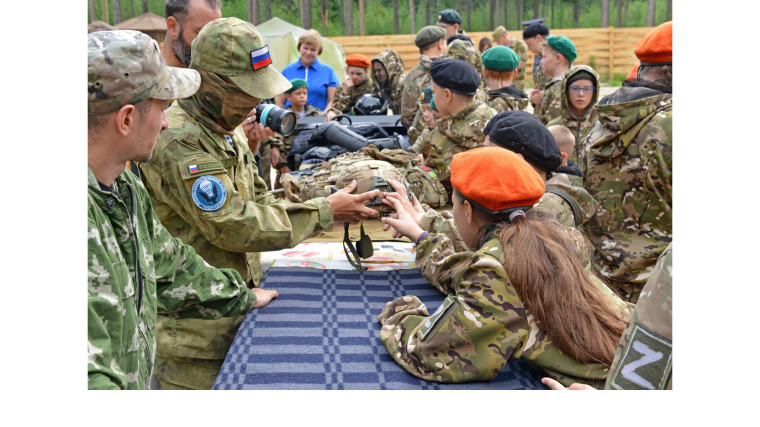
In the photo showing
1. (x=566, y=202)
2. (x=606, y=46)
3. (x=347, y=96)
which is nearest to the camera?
(x=566, y=202)

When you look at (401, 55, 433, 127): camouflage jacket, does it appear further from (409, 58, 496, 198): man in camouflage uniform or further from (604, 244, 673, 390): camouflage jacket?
(604, 244, 673, 390): camouflage jacket

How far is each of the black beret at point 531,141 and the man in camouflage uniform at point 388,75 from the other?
5.38 m

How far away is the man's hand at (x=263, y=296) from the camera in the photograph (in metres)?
2.36

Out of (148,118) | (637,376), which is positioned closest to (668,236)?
(637,376)

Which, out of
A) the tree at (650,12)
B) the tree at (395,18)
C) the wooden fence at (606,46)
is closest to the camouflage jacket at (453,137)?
the wooden fence at (606,46)

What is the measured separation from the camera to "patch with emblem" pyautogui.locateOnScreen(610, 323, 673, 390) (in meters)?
1.07

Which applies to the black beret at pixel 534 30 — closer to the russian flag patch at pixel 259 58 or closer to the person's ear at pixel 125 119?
the russian flag patch at pixel 259 58

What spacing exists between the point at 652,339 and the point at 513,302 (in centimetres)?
60

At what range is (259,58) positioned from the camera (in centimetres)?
228

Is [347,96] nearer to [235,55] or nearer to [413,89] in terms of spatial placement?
[413,89]

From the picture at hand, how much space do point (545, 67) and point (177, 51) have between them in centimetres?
356

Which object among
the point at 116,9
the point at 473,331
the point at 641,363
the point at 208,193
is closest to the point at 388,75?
the point at 208,193

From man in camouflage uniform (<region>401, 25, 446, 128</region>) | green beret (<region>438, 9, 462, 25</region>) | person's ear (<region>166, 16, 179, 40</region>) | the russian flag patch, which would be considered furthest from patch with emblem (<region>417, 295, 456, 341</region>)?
green beret (<region>438, 9, 462, 25</region>)

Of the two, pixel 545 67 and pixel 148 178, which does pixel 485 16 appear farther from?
pixel 148 178
